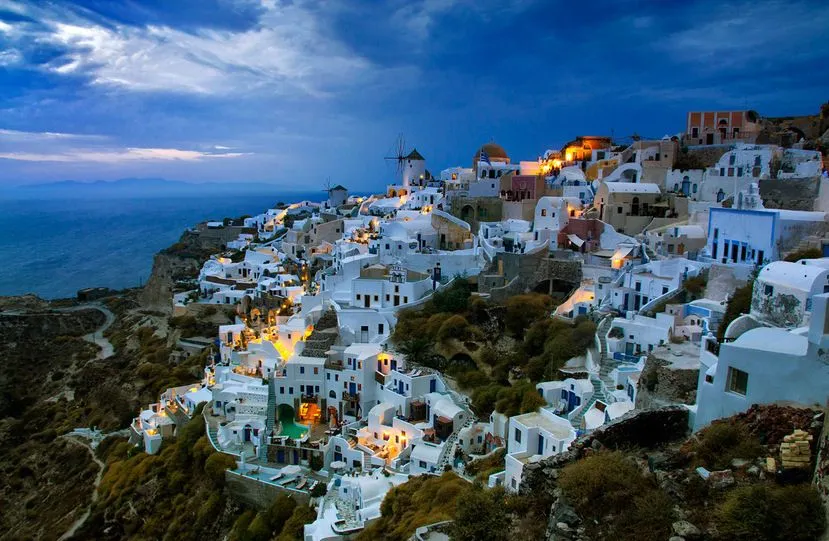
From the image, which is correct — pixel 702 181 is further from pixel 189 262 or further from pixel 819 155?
pixel 189 262

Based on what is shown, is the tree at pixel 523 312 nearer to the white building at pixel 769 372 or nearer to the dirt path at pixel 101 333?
the white building at pixel 769 372

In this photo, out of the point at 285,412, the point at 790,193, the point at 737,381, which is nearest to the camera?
the point at 737,381

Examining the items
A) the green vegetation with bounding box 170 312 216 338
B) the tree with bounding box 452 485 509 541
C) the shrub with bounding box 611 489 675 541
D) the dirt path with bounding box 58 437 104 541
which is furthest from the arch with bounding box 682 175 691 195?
the dirt path with bounding box 58 437 104 541

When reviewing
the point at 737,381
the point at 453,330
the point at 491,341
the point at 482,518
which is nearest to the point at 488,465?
the point at 491,341

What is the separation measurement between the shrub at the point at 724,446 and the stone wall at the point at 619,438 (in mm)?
A: 987

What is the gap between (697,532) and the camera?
596 centimetres

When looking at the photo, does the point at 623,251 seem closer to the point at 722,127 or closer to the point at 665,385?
the point at 665,385

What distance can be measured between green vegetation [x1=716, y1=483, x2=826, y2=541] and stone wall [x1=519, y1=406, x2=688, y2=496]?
211 centimetres

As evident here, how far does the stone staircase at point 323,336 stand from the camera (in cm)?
2552

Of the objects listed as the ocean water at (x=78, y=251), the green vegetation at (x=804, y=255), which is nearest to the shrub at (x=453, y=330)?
the green vegetation at (x=804, y=255)

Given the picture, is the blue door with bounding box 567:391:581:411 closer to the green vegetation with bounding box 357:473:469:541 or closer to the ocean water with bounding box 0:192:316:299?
the green vegetation with bounding box 357:473:469:541

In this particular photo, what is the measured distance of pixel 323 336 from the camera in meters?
26.4

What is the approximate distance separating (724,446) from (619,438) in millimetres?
1380

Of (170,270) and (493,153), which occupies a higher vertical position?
(493,153)
